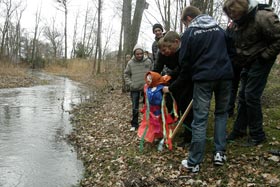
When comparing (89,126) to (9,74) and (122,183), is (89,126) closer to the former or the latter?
(122,183)

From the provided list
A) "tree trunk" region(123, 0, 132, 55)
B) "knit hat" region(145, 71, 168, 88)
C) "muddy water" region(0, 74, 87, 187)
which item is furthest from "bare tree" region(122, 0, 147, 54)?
"knit hat" region(145, 71, 168, 88)

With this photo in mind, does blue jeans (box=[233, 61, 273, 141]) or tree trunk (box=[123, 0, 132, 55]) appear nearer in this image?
blue jeans (box=[233, 61, 273, 141])

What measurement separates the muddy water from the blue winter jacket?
8.81 feet

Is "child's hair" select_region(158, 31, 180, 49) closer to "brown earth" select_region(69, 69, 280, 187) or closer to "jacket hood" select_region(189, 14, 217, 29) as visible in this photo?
"jacket hood" select_region(189, 14, 217, 29)

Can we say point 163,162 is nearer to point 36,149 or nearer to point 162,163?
point 162,163

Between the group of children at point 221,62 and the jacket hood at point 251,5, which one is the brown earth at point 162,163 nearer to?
the group of children at point 221,62

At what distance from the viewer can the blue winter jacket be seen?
13.3 ft

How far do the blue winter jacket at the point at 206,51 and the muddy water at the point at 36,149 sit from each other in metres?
2.69

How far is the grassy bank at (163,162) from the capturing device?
4.20 m

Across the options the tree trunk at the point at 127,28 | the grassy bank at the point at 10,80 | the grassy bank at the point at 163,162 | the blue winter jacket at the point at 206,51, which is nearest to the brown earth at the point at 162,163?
the grassy bank at the point at 163,162

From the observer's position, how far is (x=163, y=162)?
4934 mm

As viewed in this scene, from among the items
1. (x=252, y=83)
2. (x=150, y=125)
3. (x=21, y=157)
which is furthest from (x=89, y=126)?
(x=252, y=83)

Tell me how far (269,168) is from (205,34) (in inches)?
78.6

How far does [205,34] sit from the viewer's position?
161 inches
